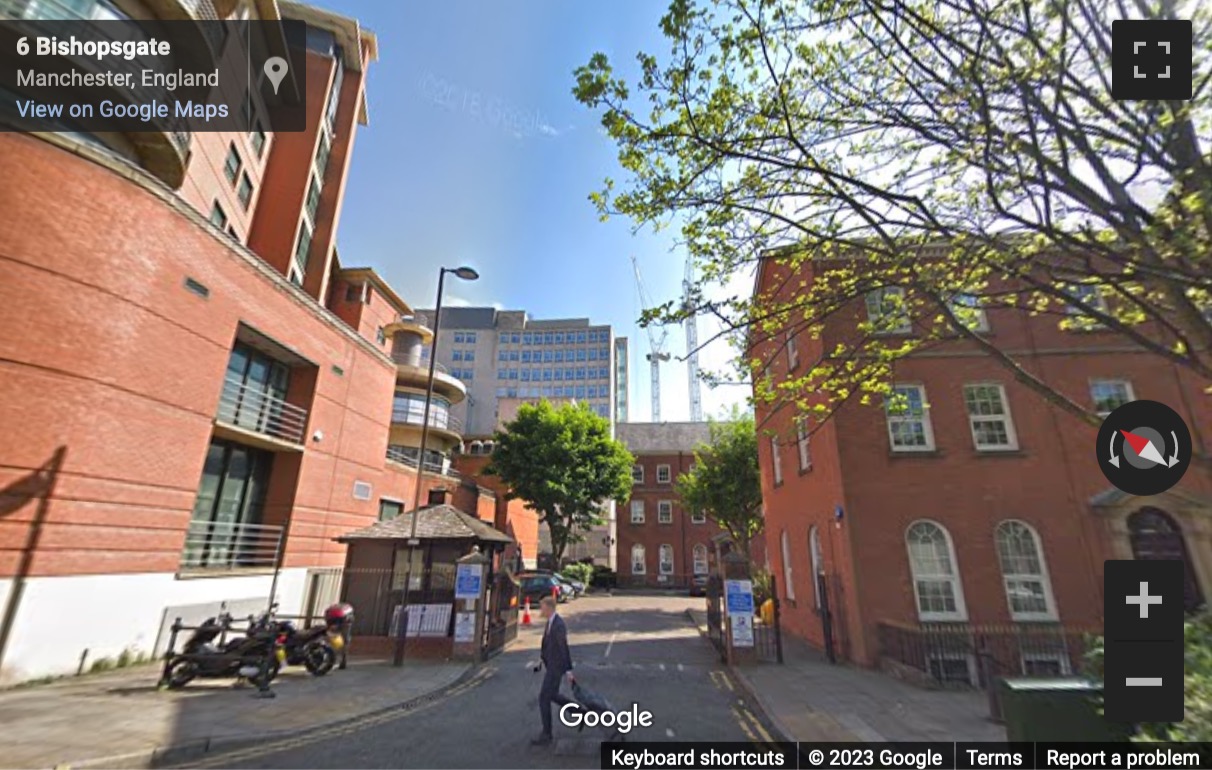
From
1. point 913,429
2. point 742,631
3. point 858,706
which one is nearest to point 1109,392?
point 913,429

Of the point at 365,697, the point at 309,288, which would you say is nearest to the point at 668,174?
the point at 365,697

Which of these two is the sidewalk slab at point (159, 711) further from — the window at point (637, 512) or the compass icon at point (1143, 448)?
the window at point (637, 512)

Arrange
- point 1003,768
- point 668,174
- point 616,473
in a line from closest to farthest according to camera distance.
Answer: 1. point 1003,768
2. point 668,174
3. point 616,473

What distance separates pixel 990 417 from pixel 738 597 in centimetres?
833

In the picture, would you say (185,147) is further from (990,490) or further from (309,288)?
(990,490)

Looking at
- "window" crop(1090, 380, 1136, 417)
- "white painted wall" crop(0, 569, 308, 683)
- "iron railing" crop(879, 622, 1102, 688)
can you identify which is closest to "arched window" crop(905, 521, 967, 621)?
"iron railing" crop(879, 622, 1102, 688)

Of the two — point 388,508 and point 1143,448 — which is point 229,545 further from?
point 1143,448

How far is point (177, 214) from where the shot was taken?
1214 centimetres

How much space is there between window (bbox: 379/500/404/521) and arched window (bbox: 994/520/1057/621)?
71.1ft

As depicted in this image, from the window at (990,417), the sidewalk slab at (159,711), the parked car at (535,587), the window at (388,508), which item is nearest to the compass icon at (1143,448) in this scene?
the sidewalk slab at (159,711)

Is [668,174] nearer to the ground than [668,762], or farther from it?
farther from it

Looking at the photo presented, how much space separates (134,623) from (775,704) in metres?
13.3

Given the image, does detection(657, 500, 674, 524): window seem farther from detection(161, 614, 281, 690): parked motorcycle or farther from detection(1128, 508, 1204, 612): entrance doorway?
detection(161, 614, 281, 690): parked motorcycle

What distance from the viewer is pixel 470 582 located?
12.5 metres
